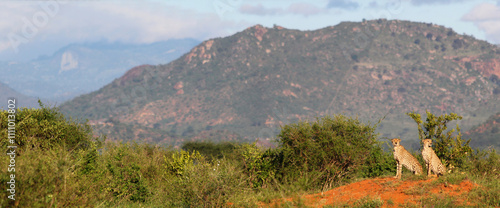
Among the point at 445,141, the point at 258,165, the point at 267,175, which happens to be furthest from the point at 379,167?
the point at 258,165

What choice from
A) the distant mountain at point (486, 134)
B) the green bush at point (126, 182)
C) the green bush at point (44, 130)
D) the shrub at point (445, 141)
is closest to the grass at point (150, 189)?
the green bush at point (126, 182)

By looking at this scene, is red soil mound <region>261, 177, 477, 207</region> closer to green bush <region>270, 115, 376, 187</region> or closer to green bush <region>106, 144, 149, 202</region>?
green bush <region>270, 115, 376, 187</region>

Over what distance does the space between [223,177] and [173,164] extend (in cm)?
958

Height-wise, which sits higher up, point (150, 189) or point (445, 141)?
point (445, 141)

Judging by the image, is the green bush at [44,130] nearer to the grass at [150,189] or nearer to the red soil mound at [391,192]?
the grass at [150,189]

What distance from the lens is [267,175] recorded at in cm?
2011

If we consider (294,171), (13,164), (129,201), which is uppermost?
(13,164)

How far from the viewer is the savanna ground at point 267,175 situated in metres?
11.5

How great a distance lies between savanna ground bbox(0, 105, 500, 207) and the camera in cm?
1146

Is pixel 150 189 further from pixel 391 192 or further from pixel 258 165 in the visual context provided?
pixel 391 192

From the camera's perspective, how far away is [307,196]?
14750mm

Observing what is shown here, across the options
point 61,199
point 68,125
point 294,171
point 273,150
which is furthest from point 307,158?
point 68,125

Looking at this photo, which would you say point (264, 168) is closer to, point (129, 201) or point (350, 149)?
point (350, 149)

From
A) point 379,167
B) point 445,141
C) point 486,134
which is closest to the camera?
point 445,141
